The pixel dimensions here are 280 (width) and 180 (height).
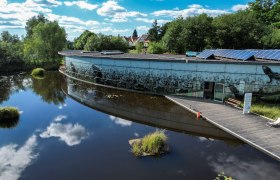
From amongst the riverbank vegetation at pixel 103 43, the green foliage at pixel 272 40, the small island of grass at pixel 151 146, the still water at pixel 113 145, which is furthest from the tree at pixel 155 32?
the small island of grass at pixel 151 146

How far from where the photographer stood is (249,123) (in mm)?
17016

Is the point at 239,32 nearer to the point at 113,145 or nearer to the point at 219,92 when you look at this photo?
the point at 219,92

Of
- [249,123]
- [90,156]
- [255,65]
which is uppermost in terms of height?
[255,65]

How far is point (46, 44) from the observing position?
2253 inches

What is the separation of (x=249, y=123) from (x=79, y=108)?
49.3 ft

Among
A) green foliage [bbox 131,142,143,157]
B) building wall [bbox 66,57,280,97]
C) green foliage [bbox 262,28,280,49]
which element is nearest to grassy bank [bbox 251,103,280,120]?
building wall [bbox 66,57,280,97]

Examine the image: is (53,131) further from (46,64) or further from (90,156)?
(46,64)

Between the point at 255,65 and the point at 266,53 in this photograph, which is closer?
the point at 255,65

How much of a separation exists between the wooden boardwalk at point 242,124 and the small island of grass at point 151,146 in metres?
4.77

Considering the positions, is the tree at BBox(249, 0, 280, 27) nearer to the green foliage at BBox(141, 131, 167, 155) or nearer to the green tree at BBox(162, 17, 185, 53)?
the green tree at BBox(162, 17, 185, 53)

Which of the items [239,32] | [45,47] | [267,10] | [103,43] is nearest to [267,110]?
[239,32]

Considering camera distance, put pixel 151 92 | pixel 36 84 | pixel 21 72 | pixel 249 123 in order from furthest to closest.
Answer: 1. pixel 21 72
2. pixel 36 84
3. pixel 151 92
4. pixel 249 123

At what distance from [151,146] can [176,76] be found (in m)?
13.3

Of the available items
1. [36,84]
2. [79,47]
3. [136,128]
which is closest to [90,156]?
[136,128]
